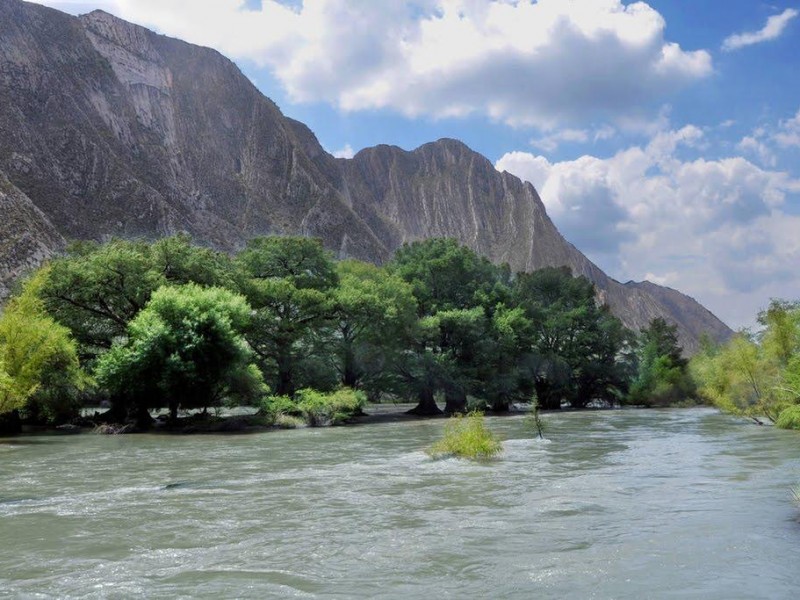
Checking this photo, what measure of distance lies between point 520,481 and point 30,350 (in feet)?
79.3

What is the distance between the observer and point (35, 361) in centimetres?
3044

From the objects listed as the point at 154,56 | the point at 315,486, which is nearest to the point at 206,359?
the point at 315,486

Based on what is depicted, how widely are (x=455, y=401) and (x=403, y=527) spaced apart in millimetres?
46537

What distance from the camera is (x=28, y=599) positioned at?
288 inches

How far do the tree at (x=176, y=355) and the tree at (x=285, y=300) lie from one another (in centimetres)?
819

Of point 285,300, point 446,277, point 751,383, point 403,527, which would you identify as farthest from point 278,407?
point 403,527

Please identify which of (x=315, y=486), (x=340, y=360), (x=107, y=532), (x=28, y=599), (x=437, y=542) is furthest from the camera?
(x=340, y=360)

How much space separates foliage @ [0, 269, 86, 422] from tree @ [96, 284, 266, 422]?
1713 mm

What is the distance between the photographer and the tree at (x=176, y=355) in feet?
110

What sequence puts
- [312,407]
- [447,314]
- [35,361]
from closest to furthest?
1. [35,361]
2. [312,407]
3. [447,314]

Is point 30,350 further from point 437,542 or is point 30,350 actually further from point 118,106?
point 118,106

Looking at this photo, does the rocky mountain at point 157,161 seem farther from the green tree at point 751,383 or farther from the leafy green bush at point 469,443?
the green tree at point 751,383

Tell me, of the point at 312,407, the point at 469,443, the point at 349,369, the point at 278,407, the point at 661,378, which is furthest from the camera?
the point at 661,378

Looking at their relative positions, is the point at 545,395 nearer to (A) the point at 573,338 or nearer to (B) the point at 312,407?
(A) the point at 573,338
